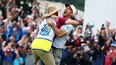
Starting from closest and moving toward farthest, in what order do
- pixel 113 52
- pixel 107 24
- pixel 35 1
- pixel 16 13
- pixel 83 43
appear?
pixel 113 52 → pixel 83 43 → pixel 107 24 → pixel 16 13 → pixel 35 1

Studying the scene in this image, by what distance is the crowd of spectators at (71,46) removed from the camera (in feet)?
48.2

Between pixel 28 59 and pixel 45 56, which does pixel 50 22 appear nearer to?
pixel 45 56

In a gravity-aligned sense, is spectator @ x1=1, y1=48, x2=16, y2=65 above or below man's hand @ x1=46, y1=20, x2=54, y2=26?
below

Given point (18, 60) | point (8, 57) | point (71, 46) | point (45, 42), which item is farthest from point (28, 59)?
point (45, 42)

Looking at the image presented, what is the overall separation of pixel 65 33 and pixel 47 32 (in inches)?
15.6

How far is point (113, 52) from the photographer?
14.5 metres

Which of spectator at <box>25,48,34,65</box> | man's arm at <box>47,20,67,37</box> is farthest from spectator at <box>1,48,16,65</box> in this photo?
man's arm at <box>47,20,67,37</box>

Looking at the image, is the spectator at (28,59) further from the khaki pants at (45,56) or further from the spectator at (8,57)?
the khaki pants at (45,56)

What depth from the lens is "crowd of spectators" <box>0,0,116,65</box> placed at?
14685mm

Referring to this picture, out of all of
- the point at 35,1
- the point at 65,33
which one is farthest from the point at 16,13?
the point at 65,33

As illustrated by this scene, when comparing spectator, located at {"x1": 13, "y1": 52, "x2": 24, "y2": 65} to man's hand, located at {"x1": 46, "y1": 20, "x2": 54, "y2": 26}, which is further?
spectator, located at {"x1": 13, "y1": 52, "x2": 24, "y2": 65}

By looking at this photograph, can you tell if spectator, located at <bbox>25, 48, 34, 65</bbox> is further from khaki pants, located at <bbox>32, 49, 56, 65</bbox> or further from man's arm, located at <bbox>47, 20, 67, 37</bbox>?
→ man's arm, located at <bbox>47, 20, 67, 37</bbox>

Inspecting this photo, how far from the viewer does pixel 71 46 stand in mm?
15219

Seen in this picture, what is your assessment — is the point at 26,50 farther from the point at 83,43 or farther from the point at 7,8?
the point at 7,8
